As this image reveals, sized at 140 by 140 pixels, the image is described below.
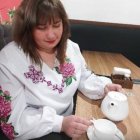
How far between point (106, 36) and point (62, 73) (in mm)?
1414

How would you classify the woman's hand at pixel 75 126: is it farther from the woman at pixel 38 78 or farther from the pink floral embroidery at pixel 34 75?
the pink floral embroidery at pixel 34 75

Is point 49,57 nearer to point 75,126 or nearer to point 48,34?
point 48,34

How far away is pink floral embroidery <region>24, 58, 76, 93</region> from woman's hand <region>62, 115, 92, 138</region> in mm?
211

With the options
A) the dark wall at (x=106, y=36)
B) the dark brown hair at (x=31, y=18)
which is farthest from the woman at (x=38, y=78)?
the dark wall at (x=106, y=36)

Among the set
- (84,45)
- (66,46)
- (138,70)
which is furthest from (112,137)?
(84,45)

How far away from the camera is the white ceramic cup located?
97 centimetres

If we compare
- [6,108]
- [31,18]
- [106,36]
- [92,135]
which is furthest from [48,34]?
[106,36]

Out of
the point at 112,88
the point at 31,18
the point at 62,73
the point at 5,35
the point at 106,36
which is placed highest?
the point at 31,18

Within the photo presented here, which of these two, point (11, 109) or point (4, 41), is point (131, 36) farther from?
point (11, 109)

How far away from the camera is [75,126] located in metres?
1.02

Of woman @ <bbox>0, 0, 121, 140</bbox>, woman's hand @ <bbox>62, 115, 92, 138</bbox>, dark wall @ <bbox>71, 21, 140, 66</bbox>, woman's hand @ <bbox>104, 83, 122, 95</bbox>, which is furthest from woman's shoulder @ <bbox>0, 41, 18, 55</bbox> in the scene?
dark wall @ <bbox>71, 21, 140, 66</bbox>

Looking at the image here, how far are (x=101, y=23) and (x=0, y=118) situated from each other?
1.78 metres

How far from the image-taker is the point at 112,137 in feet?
3.21

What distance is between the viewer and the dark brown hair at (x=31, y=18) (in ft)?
3.57
